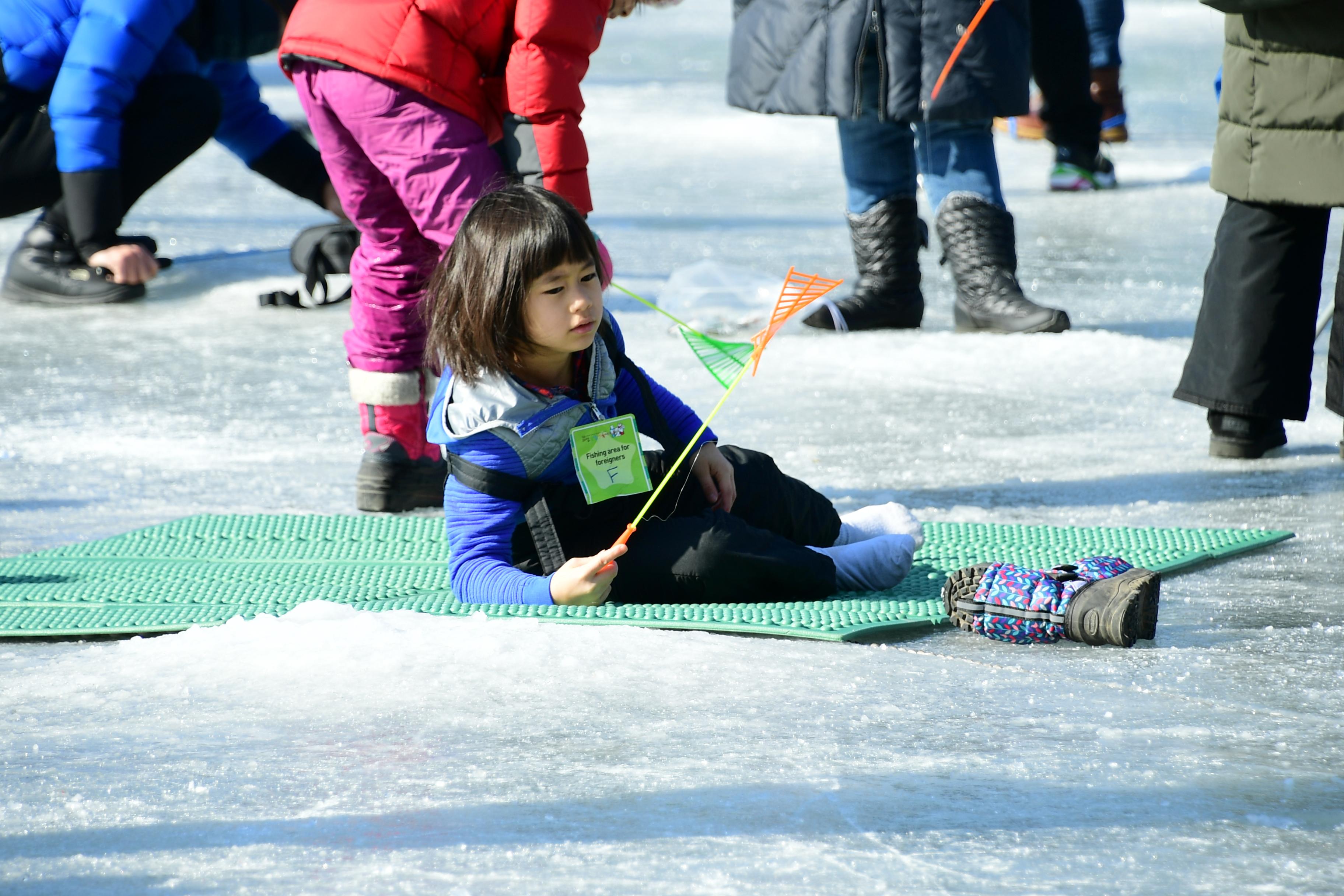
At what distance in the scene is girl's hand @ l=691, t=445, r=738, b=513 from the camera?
243 cm

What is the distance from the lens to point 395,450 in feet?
10.1

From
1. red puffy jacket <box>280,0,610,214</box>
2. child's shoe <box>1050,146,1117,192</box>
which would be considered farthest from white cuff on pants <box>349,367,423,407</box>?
child's shoe <box>1050,146,1117,192</box>

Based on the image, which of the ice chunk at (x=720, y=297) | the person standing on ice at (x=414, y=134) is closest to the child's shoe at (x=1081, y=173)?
the ice chunk at (x=720, y=297)

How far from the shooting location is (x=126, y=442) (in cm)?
353

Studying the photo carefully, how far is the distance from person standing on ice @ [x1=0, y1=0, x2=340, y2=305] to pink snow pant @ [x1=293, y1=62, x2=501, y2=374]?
1860mm

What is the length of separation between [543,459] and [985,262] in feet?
7.83

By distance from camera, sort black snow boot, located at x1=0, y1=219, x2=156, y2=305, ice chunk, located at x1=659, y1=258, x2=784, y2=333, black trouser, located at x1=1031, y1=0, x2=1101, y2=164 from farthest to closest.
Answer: black trouser, located at x1=1031, y1=0, x2=1101, y2=164
black snow boot, located at x1=0, y1=219, x2=156, y2=305
ice chunk, located at x1=659, y1=258, x2=784, y2=333

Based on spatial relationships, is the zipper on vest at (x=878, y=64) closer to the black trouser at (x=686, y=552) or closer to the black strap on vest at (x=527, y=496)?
the black trouser at (x=686, y=552)

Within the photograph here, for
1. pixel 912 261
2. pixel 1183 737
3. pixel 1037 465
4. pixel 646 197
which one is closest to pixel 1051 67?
pixel 646 197

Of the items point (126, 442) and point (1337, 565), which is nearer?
point (1337, 565)

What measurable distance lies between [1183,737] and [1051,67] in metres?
5.36

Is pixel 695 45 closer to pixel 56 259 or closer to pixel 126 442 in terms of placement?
pixel 56 259

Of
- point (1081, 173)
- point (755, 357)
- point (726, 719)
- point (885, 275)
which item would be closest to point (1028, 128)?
point (1081, 173)

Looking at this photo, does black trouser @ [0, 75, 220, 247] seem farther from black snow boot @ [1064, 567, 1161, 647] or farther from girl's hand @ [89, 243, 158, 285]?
black snow boot @ [1064, 567, 1161, 647]
